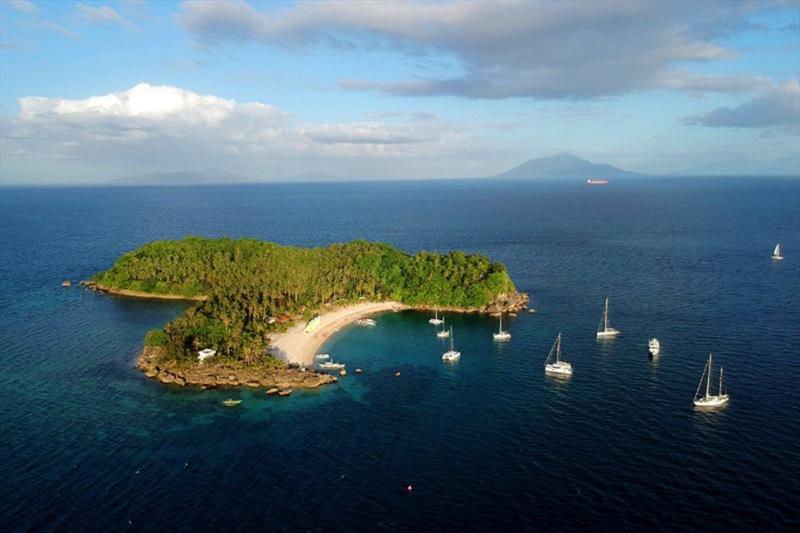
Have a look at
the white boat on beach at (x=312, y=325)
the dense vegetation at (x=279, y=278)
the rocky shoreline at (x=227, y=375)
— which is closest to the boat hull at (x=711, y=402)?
the rocky shoreline at (x=227, y=375)

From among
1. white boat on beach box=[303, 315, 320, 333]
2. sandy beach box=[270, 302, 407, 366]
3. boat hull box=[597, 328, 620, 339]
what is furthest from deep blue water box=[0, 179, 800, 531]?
white boat on beach box=[303, 315, 320, 333]

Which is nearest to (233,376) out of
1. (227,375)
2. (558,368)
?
(227,375)

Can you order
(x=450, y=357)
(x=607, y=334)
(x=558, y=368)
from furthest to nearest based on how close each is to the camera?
(x=607, y=334), (x=450, y=357), (x=558, y=368)

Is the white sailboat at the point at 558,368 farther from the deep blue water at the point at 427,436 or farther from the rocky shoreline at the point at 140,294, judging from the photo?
the rocky shoreline at the point at 140,294

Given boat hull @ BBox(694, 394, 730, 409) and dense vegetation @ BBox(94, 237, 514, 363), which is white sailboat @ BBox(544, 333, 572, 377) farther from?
dense vegetation @ BBox(94, 237, 514, 363)

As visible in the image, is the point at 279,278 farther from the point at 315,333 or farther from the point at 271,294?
the point at 315,333

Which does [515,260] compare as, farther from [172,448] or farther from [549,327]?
[172,448]
